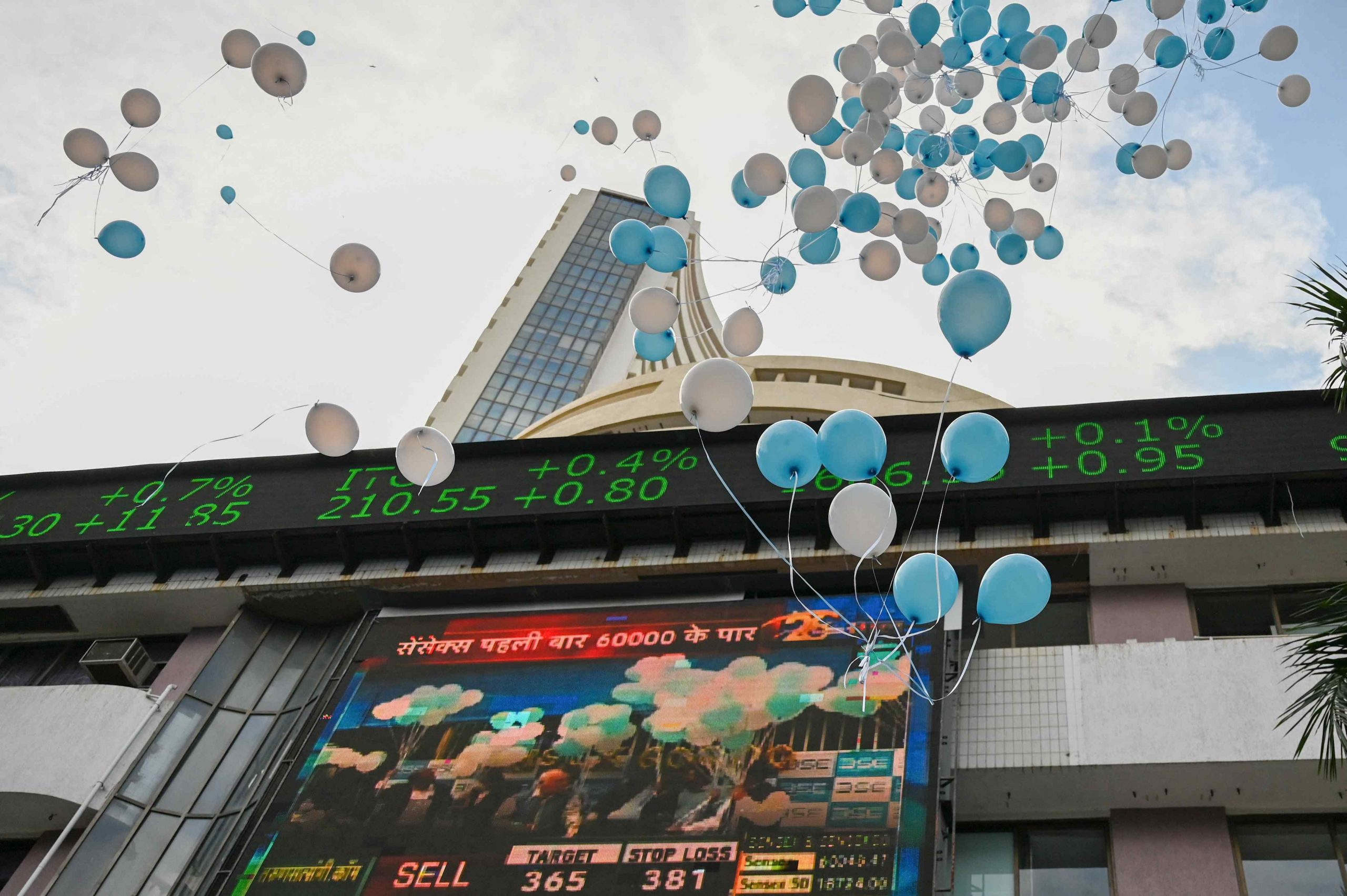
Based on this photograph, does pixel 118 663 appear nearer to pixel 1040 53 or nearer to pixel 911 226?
pixel 911 226

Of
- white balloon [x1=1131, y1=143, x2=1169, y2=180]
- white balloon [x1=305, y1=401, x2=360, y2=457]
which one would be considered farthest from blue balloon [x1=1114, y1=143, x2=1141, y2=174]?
white balloon [x1=305, y1=401, x2=360, y2=457]

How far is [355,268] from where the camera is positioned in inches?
343

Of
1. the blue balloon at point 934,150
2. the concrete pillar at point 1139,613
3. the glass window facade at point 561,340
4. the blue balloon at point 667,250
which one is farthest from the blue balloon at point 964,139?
the glass window facade at point 561,340

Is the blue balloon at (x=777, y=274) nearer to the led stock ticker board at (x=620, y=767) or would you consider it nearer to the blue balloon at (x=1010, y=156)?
the blue balloon at (x=1010, y=156)

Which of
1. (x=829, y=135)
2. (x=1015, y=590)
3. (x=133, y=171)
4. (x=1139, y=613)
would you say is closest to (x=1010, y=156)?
(x=829, y=135)

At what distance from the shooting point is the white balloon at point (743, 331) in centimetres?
873

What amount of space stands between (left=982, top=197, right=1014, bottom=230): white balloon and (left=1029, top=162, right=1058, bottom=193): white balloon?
35.7 inches

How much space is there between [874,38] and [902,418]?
181 inches

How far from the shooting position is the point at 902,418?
13016 millimetres

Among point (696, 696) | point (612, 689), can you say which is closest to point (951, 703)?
point (696, 696)

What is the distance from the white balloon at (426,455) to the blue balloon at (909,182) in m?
4.65

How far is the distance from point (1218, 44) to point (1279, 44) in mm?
630

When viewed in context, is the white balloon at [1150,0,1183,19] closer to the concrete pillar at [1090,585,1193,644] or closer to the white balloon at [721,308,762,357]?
the white balloon at [721,308,762,357]

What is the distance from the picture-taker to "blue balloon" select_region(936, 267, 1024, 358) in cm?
685
